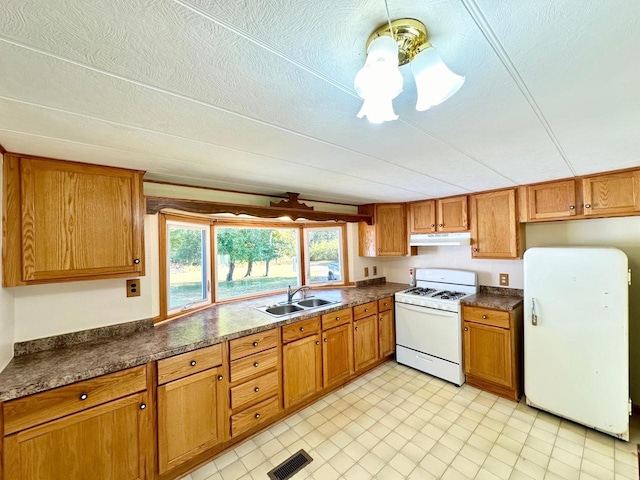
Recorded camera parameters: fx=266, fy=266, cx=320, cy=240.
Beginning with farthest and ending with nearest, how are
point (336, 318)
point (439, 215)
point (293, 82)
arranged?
point (439, 215) → point (336, 318) → point (293, 82)

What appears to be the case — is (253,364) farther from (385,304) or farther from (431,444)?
(385,304)

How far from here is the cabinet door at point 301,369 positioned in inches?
91.9

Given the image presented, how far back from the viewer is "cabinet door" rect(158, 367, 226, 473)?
1704 mm

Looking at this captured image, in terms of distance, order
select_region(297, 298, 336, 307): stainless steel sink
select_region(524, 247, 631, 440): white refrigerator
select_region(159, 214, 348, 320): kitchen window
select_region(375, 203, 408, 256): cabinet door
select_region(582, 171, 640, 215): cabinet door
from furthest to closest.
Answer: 1. select_region(375, 203, 408, 256): cabinet door
2. select_region(297, 298, 336, 307): stainless steel sink
3. select_region(159, 214, 348, 320): kitchen window
4. select_region(582, 171, 640, 215): cabinet door
5. select_region(524, 247, 631, 440): white refrigerator

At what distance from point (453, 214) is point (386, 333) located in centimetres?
166

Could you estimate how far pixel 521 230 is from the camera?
9.18ft

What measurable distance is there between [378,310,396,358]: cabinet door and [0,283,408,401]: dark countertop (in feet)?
2.29

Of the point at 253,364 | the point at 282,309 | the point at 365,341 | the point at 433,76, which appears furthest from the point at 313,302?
the point at 433,76

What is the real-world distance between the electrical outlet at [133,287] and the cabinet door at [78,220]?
26cm

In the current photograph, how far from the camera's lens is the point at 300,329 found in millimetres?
2432

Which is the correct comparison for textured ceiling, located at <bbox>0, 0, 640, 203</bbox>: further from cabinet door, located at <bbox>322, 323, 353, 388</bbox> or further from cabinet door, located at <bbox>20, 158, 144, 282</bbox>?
cabinet door, located at <bbox>322, 323, 353, 388</bbox>

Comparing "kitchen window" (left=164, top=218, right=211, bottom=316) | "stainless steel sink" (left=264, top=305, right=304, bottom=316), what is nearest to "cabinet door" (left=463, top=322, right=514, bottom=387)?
"stainless steel sink" (left=264, top=305, right=304, bottom=316)

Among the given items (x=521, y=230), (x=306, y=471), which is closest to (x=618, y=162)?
(x=521, y=230)

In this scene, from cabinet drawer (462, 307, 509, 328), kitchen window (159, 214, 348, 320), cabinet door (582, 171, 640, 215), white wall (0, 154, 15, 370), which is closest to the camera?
white wall (0, 154, 15, 370)
